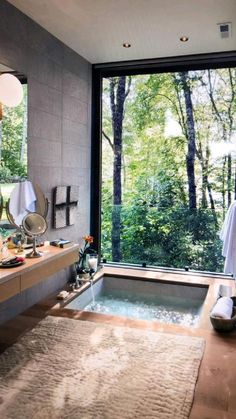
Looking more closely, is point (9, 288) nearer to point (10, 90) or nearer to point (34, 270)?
point (34, 270)

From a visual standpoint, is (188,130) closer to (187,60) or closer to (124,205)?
(187,60)

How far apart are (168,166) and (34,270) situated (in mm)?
2640

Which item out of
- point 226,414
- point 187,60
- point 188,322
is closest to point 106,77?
point 187,60

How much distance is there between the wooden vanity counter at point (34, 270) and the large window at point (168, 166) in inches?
66.3

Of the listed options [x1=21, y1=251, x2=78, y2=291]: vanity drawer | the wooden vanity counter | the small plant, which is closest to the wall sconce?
the wooden vanity counter

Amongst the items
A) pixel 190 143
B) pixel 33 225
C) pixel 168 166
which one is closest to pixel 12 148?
pixel 33 225

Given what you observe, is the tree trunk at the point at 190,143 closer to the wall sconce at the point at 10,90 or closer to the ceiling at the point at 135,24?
the ceiling at the point at 135,24

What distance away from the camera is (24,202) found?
11.5 feet

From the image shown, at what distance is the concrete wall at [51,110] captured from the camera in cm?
339

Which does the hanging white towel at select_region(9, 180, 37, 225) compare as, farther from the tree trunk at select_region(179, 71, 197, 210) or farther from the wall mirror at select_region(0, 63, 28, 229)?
the tree trunk at select_region(179, 71, 197, 210)

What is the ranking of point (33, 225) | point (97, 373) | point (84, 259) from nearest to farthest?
point (97, 373) → point (33, 225) → point (84, 259)

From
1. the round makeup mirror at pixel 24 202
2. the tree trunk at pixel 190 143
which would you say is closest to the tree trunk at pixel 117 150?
the tree trunk at pixel 190 143

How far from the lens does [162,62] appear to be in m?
4.66

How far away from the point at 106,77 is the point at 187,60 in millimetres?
1145
